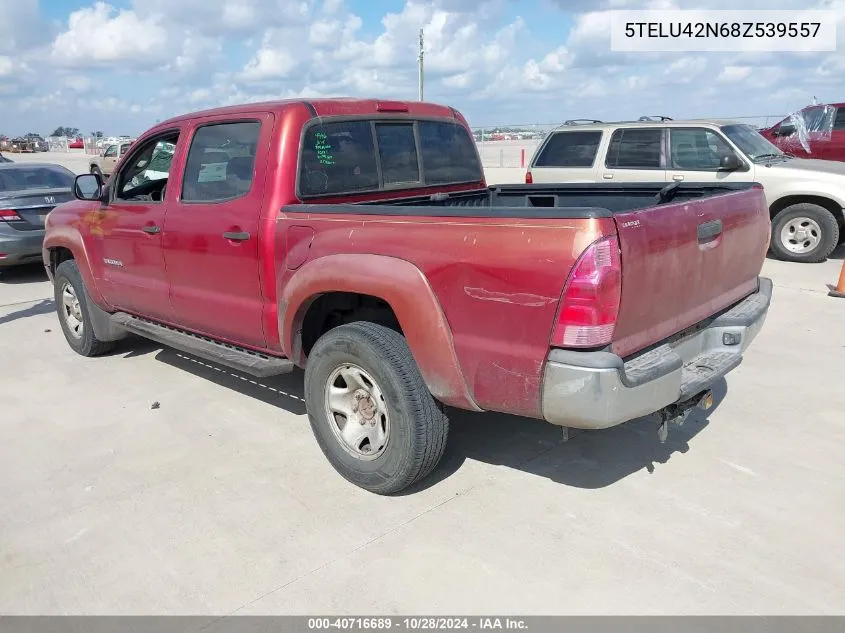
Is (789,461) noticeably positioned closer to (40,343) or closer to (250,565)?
(250,565)

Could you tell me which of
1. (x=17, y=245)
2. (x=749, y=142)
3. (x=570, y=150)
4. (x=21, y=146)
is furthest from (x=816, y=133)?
(x=21, y=146)

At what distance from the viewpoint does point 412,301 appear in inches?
123

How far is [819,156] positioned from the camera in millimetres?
12508

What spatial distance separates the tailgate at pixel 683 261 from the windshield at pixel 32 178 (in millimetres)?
9082

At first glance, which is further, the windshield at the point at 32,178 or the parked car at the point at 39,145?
the parked car at the point at 39,145

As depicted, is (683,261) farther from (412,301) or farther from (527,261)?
(412,301)

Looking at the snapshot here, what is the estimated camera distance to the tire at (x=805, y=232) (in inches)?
360

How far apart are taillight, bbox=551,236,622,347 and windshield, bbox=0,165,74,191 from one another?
9125mm

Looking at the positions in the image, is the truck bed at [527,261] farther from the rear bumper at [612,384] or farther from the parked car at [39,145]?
the parked car at [39,145]

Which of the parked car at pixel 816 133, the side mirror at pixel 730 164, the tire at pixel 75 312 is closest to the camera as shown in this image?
the tire at pixel 75 312

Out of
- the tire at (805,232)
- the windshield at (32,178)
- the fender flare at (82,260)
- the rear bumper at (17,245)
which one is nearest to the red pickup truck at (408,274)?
the fender flare at (82,260)

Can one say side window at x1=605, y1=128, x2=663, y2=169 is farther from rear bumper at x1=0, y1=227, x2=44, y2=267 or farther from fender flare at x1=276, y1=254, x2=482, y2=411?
rear bumper at x1=0, y1=227, x2=44, y2=267

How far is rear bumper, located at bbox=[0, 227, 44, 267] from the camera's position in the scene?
29.8ft

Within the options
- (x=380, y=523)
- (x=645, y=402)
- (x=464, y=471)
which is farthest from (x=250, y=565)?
(x=645, y=402)
